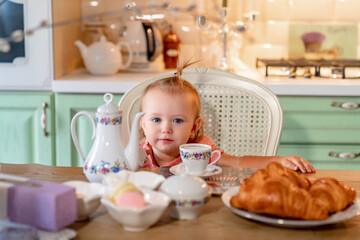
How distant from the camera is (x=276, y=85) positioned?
2.26 metres

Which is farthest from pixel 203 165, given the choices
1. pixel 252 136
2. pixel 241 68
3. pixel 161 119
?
pixel 241 68

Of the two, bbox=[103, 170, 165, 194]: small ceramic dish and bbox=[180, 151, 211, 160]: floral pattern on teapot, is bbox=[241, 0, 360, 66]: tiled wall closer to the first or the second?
bbox=[180, 151, 211, 160]: floral pattern on teapot

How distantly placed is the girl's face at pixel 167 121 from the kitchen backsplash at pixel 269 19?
1323mm

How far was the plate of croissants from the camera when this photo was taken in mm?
918

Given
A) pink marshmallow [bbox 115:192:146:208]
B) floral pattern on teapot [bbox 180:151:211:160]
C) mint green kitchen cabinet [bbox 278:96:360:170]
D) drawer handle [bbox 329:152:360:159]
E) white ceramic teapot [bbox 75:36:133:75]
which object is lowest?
drawer handle [bbox 329:152:360:159]

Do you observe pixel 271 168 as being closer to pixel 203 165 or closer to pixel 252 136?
pixel 203 165

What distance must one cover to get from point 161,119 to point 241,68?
1237 mm

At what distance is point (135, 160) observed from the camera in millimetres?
1158

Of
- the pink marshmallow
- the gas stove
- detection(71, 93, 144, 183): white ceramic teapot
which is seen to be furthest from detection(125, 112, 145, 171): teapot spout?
the gas stove

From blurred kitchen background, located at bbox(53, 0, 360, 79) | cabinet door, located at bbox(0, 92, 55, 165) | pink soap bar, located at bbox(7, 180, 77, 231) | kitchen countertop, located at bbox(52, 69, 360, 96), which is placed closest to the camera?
pink soap bar, located at bbox(7, 180, 77, 231)

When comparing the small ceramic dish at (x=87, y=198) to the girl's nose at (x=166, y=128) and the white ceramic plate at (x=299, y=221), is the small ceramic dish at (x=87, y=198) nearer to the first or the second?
the white ceramic plate at (x=299, y=221)

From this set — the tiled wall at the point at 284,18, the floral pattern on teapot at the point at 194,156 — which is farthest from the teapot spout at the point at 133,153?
the tiled wall at the point at 284,18

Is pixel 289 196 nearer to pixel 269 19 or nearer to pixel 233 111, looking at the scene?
pixel 233 111

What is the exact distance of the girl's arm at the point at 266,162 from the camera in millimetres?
1359
